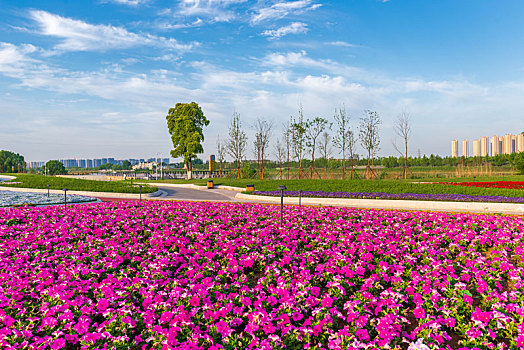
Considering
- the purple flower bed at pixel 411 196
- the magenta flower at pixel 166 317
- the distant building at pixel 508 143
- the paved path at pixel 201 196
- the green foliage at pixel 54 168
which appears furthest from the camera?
the distant building at pixel 508 143

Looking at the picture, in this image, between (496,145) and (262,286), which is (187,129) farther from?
(496,145)

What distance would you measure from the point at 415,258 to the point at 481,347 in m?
2.66

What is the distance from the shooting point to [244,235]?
26.5 feet

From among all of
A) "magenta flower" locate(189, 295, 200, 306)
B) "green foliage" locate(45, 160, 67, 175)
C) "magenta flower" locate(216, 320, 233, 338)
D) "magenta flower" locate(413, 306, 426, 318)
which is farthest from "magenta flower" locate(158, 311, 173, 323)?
"green foliage" locate(45, 160, 67, 175)

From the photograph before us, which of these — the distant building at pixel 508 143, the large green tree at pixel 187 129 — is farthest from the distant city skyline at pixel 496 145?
the large green tree at pixel 187 129

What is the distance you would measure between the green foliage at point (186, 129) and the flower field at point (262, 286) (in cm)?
3432

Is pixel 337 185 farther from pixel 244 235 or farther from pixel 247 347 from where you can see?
pixel 247 347

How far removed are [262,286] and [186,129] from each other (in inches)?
1607

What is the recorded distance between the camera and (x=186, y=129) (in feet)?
143

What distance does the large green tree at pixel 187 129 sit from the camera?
42.9m

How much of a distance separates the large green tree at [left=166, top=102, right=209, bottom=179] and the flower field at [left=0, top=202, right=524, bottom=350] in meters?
34.3

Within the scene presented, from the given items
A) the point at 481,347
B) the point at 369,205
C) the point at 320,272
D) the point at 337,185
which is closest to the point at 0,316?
the point at 320,272

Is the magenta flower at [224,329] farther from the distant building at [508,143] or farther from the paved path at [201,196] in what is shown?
the distant building at [508,143]

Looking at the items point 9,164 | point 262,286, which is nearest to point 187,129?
point 262,286
